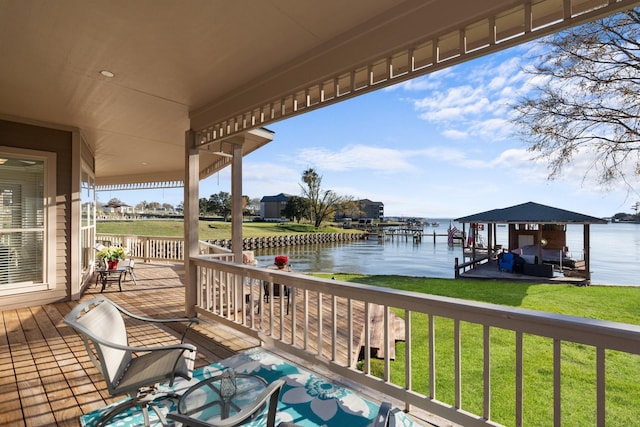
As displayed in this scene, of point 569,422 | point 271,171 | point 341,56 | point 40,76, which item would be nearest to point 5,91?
point 40,76

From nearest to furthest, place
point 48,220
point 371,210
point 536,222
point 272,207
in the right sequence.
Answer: point 48,220 < point 536,222 < point 272,207 < point 371,210

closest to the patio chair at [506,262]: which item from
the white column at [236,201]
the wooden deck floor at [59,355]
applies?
the wooden deck floor at [59,355]

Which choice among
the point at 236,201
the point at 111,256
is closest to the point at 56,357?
the point at 236,201

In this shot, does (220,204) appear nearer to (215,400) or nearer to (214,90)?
(214,90)

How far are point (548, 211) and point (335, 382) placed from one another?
16593 millimetres

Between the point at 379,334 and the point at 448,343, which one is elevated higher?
the point at 379,334

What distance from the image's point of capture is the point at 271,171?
5206cm

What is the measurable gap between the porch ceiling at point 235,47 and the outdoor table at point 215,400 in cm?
226

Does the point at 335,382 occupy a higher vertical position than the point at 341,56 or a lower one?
lower

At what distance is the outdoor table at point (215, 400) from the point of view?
160 centimetres

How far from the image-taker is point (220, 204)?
37.2m

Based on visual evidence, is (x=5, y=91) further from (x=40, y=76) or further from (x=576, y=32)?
(x=576, y=32)

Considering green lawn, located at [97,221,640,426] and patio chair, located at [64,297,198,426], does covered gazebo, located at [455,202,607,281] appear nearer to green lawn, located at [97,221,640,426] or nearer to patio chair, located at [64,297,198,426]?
green lawn, located at [97,221,640,426]

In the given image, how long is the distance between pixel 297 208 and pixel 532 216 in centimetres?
3530
